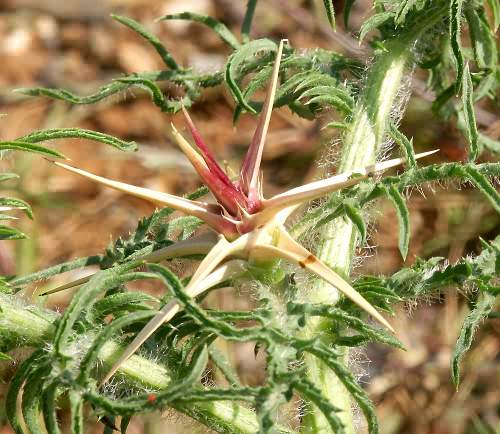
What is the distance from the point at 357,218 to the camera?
2146 mm

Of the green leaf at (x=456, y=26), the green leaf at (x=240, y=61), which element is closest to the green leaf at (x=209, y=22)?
the green leaf at (x=240, y=61)

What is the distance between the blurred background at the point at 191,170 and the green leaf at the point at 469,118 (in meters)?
1.73

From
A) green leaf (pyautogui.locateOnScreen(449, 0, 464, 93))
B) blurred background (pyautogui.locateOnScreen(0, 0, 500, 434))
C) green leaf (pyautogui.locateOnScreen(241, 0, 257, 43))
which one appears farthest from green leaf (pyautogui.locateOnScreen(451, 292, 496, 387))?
→ blurred background (pyautogui.locateOnScreen(0, 0, 500, 434))

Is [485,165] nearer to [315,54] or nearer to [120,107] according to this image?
[315,54]

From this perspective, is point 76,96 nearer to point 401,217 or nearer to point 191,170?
point 401,217

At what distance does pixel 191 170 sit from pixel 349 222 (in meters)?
3.72

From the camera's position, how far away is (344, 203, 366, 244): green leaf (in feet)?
6.97

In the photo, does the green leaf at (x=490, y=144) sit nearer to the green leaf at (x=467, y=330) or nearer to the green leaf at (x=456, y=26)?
the green leaf at (x=456, y=26)

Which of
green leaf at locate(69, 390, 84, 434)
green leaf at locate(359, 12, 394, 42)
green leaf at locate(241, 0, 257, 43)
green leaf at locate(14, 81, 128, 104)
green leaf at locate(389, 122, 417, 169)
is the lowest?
green leaf at locate(69, 390, 84, 434)

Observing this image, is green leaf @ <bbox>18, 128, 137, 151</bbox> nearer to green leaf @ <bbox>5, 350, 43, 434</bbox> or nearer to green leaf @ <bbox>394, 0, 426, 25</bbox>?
green leaf @ <bbox>5, 350, 43, 434</bbox>

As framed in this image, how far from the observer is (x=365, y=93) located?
268cm

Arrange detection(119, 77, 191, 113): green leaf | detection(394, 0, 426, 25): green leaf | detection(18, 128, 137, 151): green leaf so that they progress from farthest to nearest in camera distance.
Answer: detection(119, 77, 191, 113): green leaf, detection(394, 0, 426, 25): green leaf, detection(18, 128, 137, 151): green leaf

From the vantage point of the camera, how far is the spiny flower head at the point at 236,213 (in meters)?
1.88

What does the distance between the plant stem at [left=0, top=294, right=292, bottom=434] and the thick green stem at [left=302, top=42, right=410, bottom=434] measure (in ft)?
0.59
